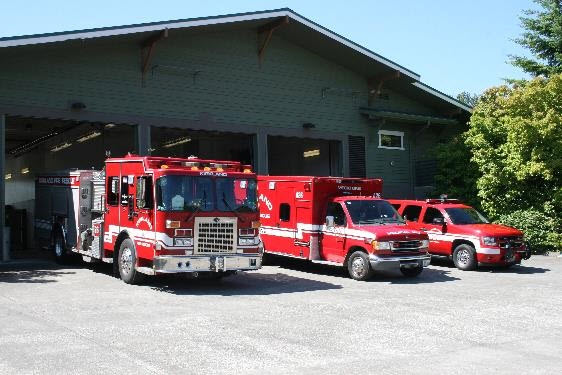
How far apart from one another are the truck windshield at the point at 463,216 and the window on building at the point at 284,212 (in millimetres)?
4862

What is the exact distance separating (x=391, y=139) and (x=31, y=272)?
54.4 ft

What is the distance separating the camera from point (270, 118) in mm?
23766

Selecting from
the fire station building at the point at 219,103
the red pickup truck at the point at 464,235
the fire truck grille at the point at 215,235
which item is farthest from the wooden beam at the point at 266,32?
the fire truck grille at the point at 215,235

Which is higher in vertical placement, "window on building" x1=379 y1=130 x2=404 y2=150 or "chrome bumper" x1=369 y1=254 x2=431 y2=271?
"window on building" x1=379 y1=130 x2=404 y2=150

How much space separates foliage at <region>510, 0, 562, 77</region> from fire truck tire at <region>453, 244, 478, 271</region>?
20.6 meters

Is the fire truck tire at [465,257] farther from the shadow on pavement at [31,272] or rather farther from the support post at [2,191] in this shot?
the support post at [2,191]

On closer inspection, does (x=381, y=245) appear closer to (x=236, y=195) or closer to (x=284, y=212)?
(x=284, y=212)

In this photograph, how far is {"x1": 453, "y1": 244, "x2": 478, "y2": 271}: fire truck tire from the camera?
17750 mm

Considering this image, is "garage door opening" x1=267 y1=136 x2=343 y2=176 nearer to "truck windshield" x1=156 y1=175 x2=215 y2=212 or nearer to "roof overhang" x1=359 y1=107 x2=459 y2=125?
"roof overhang" x1=359 y1=107 x2=459 y2=125

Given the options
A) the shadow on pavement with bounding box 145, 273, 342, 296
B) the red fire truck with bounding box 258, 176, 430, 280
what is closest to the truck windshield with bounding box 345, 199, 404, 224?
the red fire truck with bounding box 258, 176, 430, 280

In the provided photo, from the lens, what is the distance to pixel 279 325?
9.73m

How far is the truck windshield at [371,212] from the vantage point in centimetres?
1619

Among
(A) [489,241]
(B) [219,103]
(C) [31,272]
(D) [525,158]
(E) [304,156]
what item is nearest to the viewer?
(C) [31,272]

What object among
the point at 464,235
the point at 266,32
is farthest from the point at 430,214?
the point at 266,32
